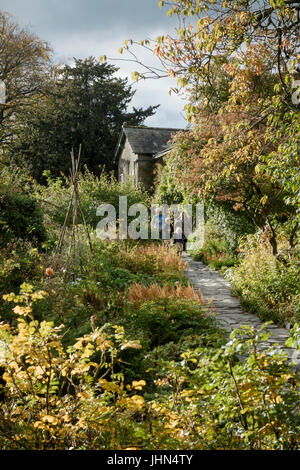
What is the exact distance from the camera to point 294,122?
5.57 m

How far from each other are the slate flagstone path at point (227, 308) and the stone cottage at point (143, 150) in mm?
14497

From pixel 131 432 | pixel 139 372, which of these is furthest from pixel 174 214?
pixel 131 432

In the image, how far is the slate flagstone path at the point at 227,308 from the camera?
5.86m

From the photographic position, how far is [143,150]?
2638 centimetres

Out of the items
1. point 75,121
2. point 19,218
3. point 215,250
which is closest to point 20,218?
point 19,218

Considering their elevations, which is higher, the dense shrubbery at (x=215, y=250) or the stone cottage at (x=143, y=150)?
the stone cottage at (x=143, y=150)

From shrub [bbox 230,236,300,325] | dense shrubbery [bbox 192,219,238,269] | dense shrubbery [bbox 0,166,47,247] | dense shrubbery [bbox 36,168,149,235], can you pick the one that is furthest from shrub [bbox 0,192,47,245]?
shrub [bbox 230,236,300,325]

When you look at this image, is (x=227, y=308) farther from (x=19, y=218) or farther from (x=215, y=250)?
(x=19, y=218)

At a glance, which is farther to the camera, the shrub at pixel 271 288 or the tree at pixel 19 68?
the tree at pixel 19 68

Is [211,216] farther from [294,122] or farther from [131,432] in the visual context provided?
[131,432]

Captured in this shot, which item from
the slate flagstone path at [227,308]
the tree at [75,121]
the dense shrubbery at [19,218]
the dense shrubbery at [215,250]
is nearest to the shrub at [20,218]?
the dense shrubbery at [19,218]

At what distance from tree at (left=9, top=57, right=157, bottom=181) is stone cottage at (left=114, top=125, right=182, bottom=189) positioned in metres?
3.61

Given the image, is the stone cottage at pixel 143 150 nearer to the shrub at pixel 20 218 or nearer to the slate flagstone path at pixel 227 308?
the shrub at pixel 20 218

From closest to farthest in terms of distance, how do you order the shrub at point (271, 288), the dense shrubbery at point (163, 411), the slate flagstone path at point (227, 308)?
the dense shrubbery at point (163, 411)
the slate flagstone path at point (227, 308)
the shrub at point (271, 288)
